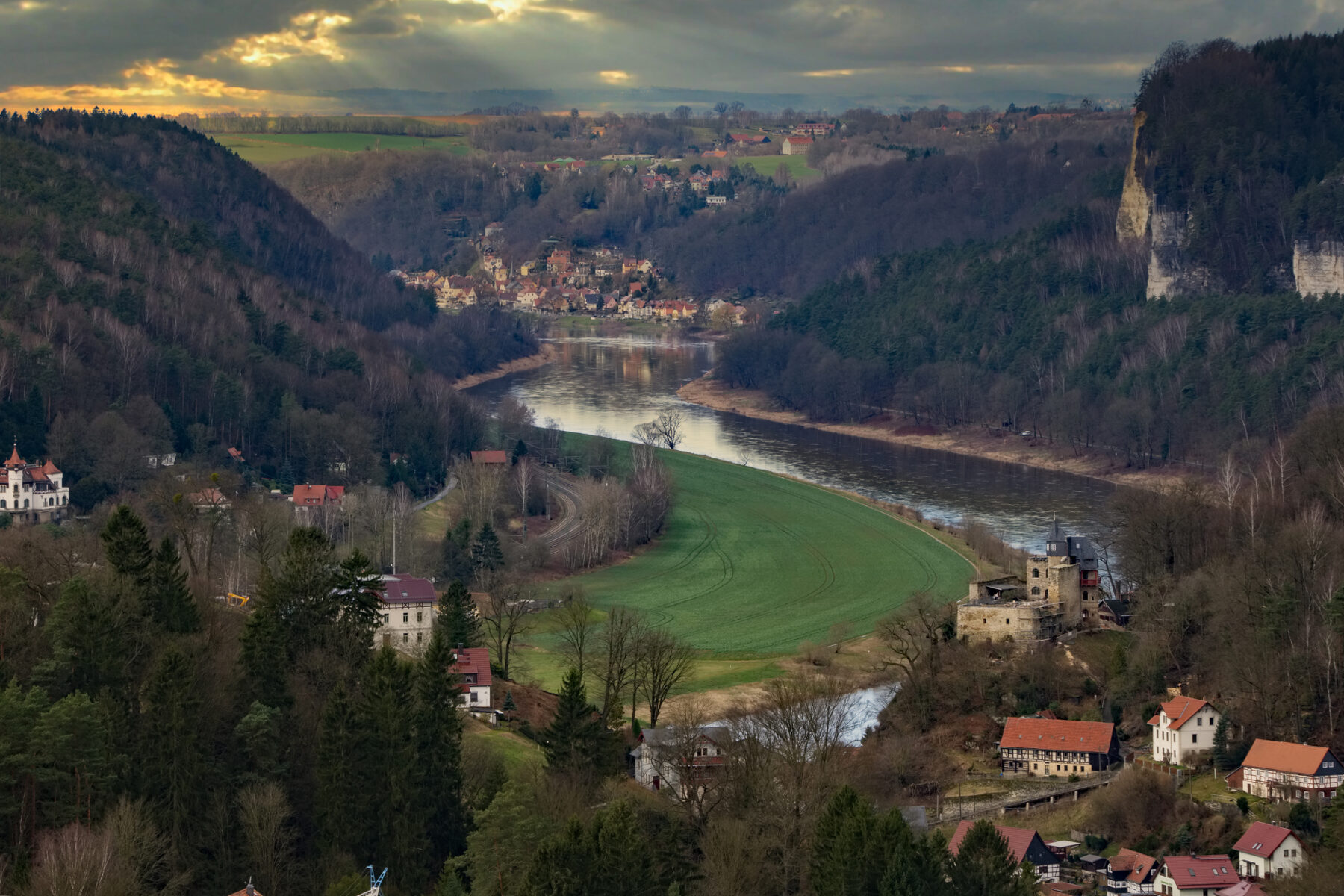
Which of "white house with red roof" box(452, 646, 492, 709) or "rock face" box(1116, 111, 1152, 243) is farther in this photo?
"rock face" box(1116, 111, 1152, 243)

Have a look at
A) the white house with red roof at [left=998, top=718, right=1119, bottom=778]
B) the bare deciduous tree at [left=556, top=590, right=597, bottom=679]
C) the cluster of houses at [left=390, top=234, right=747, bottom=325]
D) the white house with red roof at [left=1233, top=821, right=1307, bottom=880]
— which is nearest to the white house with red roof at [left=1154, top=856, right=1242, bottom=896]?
the white house with red roof at [left=1233, top=821, right=1307, bottom=880]

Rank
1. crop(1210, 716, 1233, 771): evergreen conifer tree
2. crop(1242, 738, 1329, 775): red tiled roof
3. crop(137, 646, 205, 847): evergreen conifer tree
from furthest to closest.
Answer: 1. crop(1210, 716, 1233, 771): evergreen conifer tree
2. crop(1242, 738, 1329, 775): red tiled roof
3. crop(137, 646, 205, 847): evergreen conifer tree

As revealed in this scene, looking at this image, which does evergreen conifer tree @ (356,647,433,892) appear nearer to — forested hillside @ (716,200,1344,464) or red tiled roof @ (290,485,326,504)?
red tiled roof @ (290,485,326,504)

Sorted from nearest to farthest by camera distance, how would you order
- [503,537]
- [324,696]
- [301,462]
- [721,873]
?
[721,873] < [324,696] < [503,537] < [301,462]

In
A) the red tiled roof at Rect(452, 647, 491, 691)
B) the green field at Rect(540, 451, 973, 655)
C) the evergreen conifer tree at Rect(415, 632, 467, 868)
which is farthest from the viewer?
the green field at Rect(540, 451, 973, 655)

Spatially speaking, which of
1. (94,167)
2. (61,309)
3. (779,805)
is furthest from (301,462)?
(779,805)

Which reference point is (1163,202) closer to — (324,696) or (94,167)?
(94,167)

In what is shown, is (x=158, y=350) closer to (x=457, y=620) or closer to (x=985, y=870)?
(x=457, y=620)
